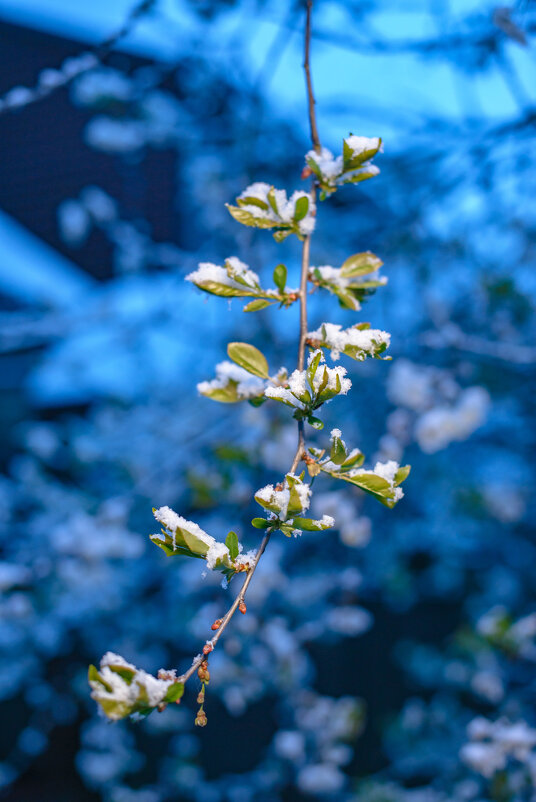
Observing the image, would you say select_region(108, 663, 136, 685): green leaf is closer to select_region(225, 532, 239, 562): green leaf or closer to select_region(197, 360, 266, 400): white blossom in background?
select_region(225, 532, 239, 562): green leaf

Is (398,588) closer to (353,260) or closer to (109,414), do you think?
(109,414)

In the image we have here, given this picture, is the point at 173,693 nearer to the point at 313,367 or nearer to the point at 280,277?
the point at 313,367

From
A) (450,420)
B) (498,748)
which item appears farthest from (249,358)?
(498,748)

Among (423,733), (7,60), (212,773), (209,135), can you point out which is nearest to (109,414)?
(209,135)

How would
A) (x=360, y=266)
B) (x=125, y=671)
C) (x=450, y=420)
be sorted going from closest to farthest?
(x=125, y=671)
(x=360, y=266)
(x=450, y=420)

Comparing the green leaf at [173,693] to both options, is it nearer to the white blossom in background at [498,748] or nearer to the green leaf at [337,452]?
the green leaf at [337,452]

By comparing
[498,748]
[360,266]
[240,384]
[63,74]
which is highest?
[63,74]

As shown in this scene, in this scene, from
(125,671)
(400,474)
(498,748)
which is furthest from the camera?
(498,748)
